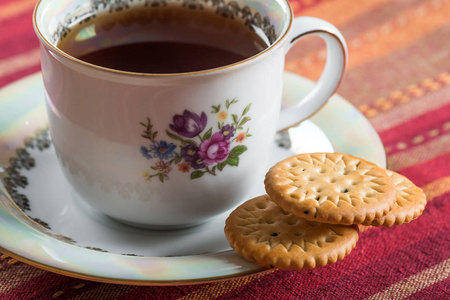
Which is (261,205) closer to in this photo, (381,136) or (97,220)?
(97,220)

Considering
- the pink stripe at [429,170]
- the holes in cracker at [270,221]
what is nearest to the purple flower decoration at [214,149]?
the holes in cracker at [270,221]

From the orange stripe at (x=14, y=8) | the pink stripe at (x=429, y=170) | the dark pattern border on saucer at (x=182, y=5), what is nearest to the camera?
the dark pattern border on saucer at (x=182, y=5)

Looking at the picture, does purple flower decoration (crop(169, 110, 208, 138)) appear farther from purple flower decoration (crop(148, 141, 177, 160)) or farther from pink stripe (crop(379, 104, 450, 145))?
pink stripe (crop(379, 104, 450, 145))

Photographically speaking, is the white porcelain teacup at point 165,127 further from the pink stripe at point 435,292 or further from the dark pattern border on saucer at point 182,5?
the pink stripe at point 435,292

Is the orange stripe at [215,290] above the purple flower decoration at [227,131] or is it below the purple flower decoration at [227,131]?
below

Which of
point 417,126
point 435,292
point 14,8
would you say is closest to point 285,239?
point 435,292

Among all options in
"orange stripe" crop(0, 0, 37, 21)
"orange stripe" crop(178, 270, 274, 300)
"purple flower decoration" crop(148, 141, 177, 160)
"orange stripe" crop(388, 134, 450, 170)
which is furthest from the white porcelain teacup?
"orange stripe" crop(0, 0, 37, 21)

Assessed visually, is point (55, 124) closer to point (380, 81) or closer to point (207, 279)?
point (207, 279)
